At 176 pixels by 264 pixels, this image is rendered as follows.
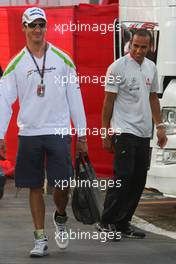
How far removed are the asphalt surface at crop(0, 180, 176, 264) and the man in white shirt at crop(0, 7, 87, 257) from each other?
0.66ft

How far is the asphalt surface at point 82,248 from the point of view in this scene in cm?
719

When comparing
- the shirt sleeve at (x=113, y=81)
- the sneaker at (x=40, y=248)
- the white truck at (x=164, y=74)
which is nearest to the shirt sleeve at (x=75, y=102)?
the shirt sleeve at (x=113, y=81)

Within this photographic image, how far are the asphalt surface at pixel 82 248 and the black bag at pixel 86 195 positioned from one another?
0.96ft

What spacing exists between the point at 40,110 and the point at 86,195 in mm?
847

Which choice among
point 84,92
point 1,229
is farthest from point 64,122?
point 84,92

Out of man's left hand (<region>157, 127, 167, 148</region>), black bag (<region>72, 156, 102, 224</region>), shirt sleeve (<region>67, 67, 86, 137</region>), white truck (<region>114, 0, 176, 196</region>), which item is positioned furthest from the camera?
white truck (<region>114, 0, 176, 196</region>)

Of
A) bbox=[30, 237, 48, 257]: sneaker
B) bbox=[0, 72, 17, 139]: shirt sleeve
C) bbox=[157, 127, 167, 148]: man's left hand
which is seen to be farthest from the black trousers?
bbox=[0, 72, 17, 139]: shirt sleeve

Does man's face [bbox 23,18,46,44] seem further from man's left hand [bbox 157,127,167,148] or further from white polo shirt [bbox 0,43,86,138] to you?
man's left hand [bbox 157,127,167,148]

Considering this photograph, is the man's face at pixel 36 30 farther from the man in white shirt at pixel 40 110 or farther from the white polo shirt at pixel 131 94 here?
the white polo shirt at pixel 131 94

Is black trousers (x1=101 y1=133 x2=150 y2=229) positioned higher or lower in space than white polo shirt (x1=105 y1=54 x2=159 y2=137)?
lower

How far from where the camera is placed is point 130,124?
8.15 m

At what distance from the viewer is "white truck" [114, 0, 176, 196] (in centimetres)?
870

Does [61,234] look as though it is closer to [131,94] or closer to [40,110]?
[40,110]

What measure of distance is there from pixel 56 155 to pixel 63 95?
0.49 metres
